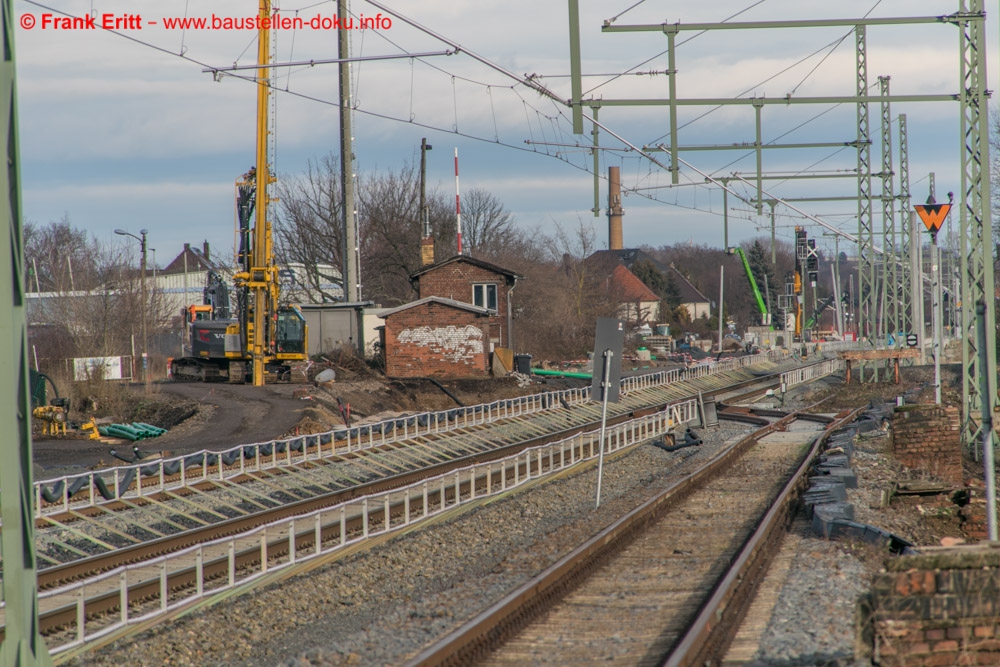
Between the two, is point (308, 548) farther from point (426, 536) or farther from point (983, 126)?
point (983, 126)

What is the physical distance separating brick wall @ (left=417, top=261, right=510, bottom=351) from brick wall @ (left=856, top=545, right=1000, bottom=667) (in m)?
37.4

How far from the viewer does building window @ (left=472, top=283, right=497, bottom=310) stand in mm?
44250

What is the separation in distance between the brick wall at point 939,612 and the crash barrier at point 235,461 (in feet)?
32.7

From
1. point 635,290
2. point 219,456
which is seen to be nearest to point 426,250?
point 219,456

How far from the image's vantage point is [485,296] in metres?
44.4

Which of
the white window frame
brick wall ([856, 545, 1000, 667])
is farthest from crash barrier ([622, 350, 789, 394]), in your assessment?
brick wall ([856, 545, 1000, 667])

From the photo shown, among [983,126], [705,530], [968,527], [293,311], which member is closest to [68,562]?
[705,530]

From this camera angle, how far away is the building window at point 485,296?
4425 cm

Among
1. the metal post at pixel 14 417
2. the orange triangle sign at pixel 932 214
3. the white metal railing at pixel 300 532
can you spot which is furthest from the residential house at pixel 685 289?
the metal post at pixel 14 417

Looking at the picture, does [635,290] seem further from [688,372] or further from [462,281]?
[688,372]

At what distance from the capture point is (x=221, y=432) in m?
23.4

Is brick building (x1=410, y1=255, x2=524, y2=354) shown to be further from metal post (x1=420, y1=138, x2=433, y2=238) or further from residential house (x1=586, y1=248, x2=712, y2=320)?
residential house (x1=586, y1=248, x2=712, y2=320)

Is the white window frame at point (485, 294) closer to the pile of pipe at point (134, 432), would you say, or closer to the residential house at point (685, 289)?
the pile of pipe at point (134, 432)

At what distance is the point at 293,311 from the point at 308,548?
973 inches
